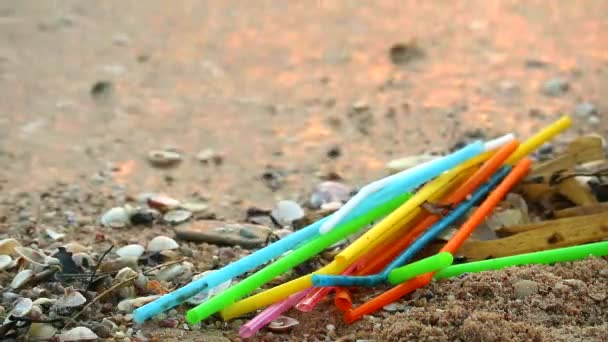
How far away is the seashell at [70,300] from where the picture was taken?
158cm

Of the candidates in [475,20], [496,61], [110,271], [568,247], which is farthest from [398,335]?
[475,20]

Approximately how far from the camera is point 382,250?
171cm

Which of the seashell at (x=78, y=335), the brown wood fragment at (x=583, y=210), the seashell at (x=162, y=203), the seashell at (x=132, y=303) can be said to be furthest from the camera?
the seashell at (x=162, y=203)

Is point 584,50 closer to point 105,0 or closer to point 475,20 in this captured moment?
point 475,20

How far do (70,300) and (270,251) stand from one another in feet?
1.17

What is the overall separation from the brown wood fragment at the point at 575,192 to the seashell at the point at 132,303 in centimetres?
90

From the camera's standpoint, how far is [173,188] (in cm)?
223

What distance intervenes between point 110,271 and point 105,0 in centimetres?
170

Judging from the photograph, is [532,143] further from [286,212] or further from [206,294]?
[206,294]

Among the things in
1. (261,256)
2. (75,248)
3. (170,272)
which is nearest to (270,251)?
(261,256)

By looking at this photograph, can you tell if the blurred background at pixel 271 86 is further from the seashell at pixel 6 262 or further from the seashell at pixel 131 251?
the seashell at pixel 6 262

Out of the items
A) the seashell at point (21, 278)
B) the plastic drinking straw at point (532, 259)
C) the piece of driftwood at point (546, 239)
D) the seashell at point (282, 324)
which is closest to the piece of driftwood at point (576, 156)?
the piece of driftwood at point (546, 239)

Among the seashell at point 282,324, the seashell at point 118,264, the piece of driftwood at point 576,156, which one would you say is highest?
the piece of driftwood at point 576,156

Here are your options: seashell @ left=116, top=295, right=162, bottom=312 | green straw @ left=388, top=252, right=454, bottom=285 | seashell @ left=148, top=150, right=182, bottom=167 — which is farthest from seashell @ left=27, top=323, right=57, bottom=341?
seashell @ left=148, top=150, right=182, bottom=167
